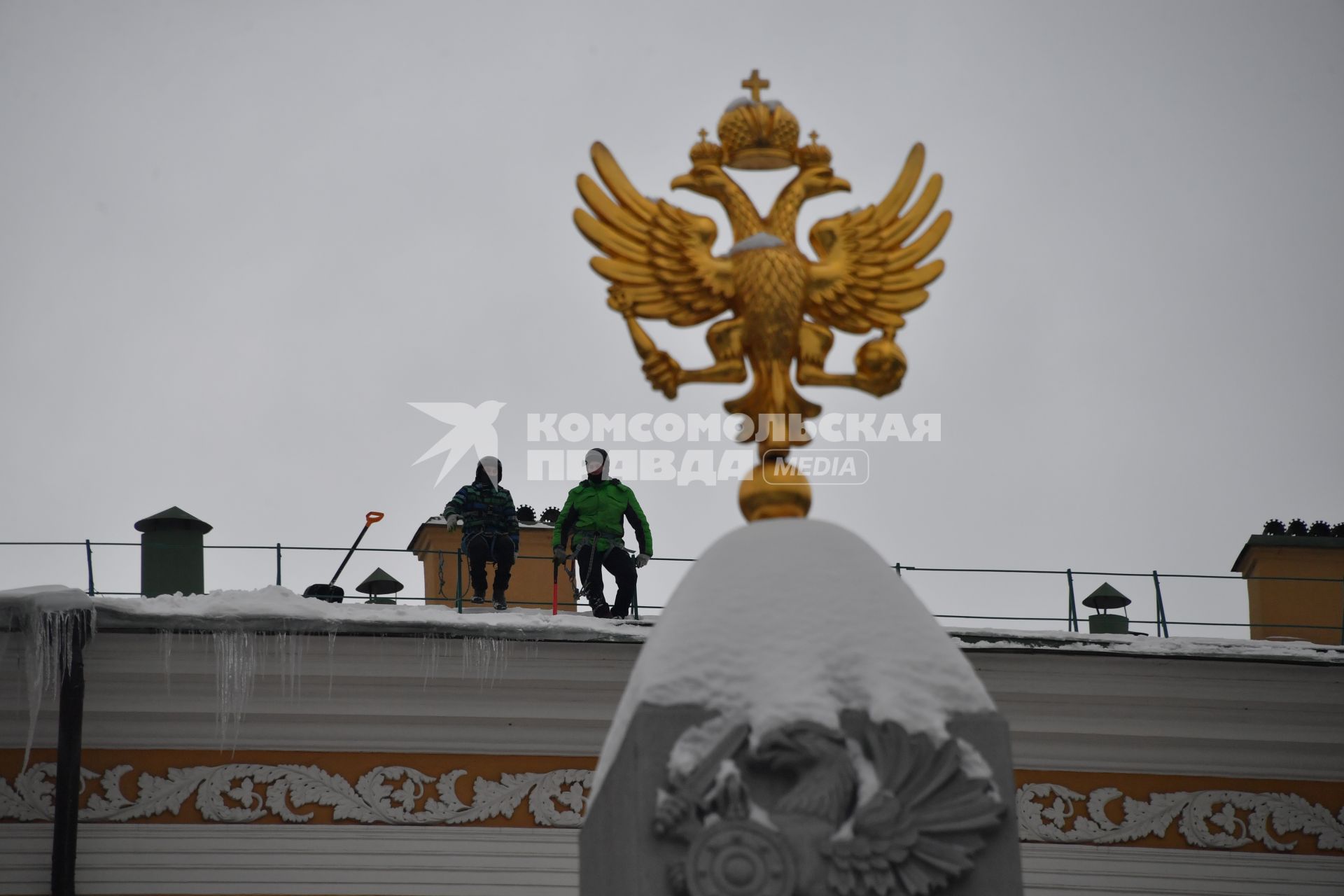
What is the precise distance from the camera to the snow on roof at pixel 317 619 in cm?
1130

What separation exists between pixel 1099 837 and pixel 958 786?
8022 mm

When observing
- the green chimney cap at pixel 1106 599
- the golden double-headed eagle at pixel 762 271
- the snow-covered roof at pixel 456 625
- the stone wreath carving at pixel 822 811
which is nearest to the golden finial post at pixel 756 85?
the golden double-headed eagle at pixel 762 271

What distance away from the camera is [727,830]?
438 cm

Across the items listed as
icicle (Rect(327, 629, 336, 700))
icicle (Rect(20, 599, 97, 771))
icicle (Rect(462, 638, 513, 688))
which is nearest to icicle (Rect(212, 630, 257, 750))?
icicle (Rect(327, 629, 336, 700))

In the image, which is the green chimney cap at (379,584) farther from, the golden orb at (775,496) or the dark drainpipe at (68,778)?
the golden orb at (775,496)

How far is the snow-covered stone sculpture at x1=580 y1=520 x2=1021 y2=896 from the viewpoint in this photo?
4391 millimetres

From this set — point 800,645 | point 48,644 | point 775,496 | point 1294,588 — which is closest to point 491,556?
point 48,644

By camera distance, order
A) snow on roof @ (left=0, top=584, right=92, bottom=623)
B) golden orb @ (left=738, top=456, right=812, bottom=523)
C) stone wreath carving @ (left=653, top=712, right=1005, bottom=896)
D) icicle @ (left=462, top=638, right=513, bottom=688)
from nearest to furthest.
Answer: stone wreath carving @ (left=653, top=712, right=1005, bottom=896), golden orb @ (left=738, top=456, right=812, bottom=523), snow on roof @ (left=0, top=584, right=92, bottom=623), icicle @ (left=462, top=638, right=513, bottom=688)

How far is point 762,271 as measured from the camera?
16.8 ft

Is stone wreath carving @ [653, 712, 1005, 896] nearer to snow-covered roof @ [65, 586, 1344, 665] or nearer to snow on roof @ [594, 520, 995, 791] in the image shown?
snow on roof @ [594, 520, 995, 791]

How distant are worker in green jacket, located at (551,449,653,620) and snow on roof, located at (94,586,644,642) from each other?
2.82 feet

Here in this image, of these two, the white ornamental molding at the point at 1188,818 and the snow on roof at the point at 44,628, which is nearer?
the snow on roof at the point at 44,628

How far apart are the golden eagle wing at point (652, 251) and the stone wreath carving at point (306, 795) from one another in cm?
686

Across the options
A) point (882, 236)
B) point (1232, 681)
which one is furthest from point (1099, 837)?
point (882, 236)
